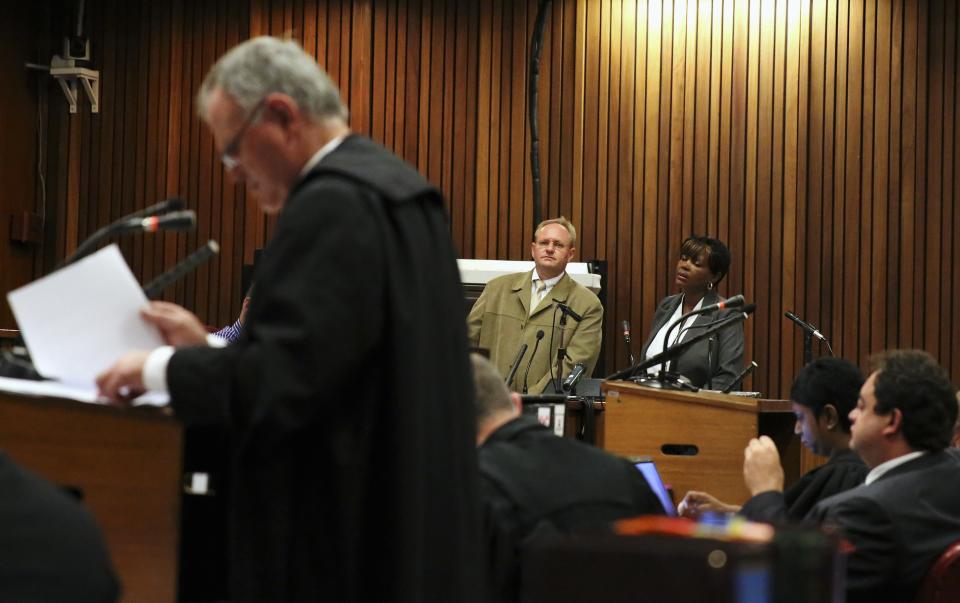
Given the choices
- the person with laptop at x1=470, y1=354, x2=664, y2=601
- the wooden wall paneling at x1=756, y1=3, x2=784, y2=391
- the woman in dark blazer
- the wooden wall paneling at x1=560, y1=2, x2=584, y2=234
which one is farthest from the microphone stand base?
the wooden wall paneling at x1=560, y1=2, x2=584, y2=234

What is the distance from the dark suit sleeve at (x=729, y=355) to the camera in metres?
6.25

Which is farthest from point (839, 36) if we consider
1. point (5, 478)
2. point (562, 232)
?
point (5, 478)

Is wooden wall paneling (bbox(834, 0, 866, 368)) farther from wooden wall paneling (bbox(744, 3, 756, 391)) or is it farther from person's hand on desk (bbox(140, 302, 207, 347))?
person's hand on desk (bbox(140, 302, 207, 347))

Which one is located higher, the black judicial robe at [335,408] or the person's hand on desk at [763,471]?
the black judicial robe at [335,408]

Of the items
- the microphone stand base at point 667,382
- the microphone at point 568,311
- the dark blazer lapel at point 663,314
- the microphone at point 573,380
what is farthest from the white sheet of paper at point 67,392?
the dark blazer lapel at point 663,314

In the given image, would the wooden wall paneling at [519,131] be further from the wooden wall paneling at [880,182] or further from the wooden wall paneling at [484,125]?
the wooden wall paneling at [880,182]

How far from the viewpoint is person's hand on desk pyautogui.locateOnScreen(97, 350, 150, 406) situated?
1926 millimetres

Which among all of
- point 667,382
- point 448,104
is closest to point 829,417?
point 667,382

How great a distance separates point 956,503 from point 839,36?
235 inches

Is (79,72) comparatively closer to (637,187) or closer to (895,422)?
(637,187)

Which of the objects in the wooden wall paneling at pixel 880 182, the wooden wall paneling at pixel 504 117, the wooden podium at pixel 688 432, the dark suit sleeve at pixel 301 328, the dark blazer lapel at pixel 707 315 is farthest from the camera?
the wooden wall paneling at pixel 504 117

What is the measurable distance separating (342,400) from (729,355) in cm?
459

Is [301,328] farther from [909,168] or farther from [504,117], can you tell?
[909,168]

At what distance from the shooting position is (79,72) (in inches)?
353
